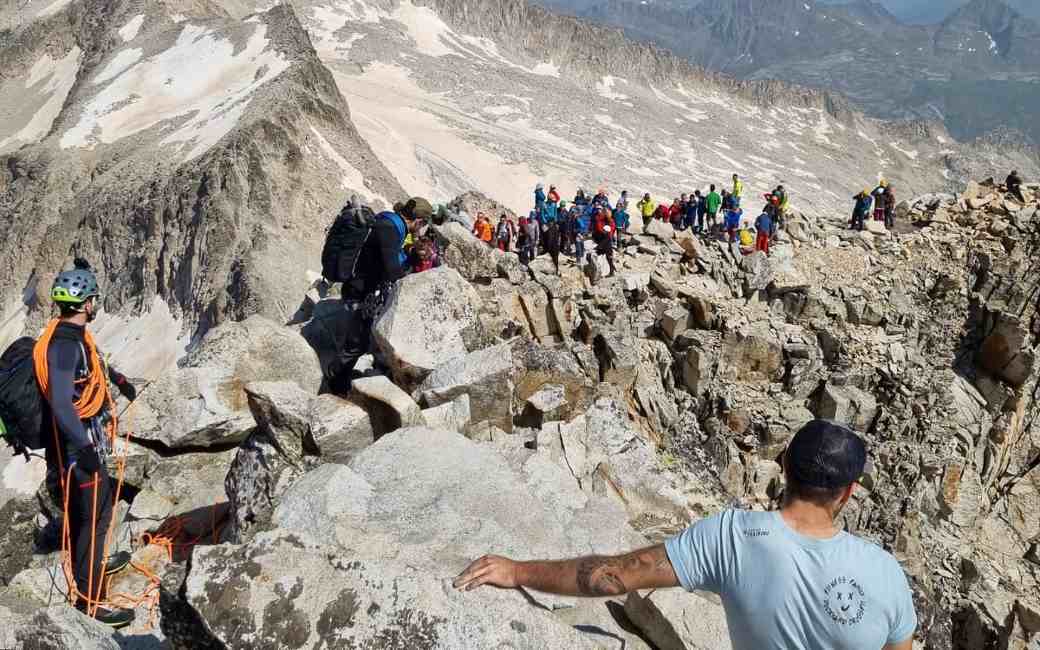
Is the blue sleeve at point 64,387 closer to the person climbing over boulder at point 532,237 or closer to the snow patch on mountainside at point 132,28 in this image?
the person climbing over boulder at point 532,237

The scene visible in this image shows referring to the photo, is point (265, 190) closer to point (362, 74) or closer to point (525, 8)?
point (362, 74)

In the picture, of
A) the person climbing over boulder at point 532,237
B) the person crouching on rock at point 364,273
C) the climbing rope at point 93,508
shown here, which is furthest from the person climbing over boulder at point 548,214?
the climbing rope at point 93,508

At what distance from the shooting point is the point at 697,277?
1686 cm

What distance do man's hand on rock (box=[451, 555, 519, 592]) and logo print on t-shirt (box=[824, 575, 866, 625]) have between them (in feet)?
5.41

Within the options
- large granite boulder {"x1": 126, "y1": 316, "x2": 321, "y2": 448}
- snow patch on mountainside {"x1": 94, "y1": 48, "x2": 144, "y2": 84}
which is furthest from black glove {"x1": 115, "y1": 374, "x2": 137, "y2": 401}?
snow patch on mountainside {"x1": 94, "y1": 48, "x2": 144, "y2": 84}

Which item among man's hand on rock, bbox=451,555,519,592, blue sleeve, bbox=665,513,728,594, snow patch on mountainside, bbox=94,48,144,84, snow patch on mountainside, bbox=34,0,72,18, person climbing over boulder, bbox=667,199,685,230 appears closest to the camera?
blue sleeve, bbox=665,513,728,594

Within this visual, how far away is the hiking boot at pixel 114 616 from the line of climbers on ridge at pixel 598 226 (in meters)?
11.4

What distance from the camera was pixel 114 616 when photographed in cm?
515

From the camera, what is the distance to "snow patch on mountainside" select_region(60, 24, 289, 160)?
85.0 ft

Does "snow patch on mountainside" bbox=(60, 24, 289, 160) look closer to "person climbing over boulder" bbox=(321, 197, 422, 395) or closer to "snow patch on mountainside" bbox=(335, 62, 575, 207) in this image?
"snow patch on mountainside" bbox=(335, 62, 575, 207)

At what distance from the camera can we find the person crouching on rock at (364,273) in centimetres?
888

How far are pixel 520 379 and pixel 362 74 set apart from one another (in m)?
70.8

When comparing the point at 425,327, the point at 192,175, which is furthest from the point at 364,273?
the point at 192,175

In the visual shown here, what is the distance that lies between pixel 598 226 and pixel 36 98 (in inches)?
1528
